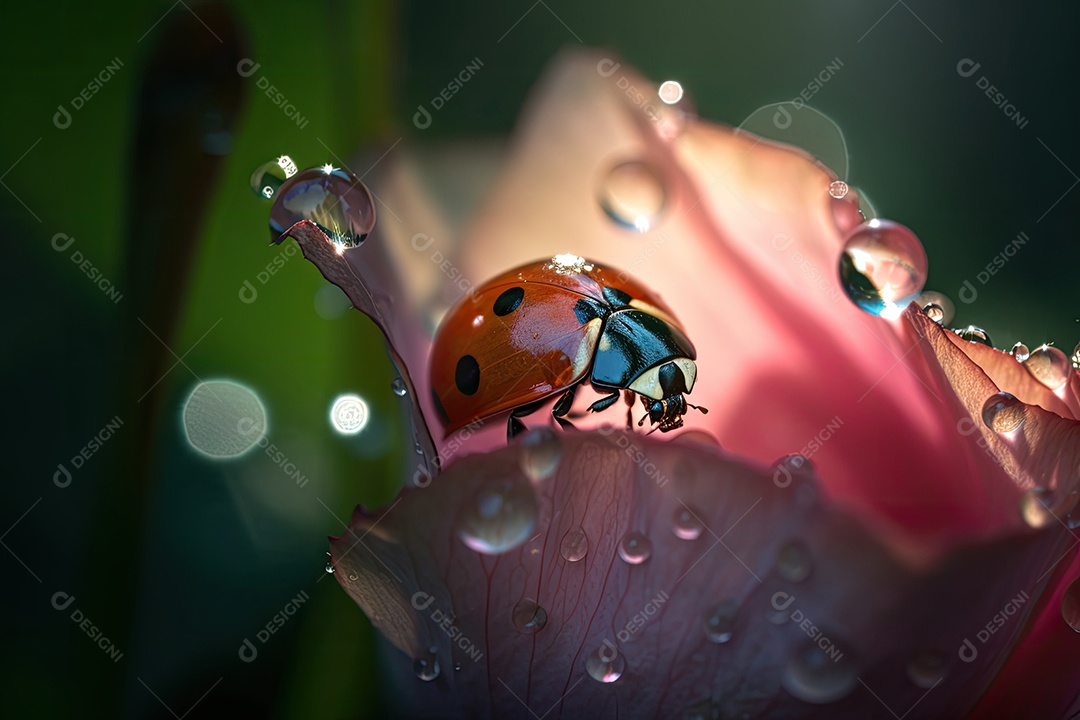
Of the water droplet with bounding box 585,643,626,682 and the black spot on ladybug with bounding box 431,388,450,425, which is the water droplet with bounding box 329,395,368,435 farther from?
the water droplet with bounding box 585,643,626,682

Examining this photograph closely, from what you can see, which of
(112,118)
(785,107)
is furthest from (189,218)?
(785,107)

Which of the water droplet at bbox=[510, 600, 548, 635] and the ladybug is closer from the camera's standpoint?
the water droplet at bbox=[510, 600, 548, 635]

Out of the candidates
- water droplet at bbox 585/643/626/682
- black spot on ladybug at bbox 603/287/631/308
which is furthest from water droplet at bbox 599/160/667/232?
water droplet at bbox 585/643/626/682

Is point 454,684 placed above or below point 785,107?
below

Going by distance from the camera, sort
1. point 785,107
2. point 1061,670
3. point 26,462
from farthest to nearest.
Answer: point 785,107, point 26,462, point 1061,670

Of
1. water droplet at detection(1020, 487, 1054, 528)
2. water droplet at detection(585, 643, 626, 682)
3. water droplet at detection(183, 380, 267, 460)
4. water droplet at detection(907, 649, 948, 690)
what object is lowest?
water droplet at detection(183, 380, 267, 460)

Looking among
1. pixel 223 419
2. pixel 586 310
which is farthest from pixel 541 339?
pixel 223 419

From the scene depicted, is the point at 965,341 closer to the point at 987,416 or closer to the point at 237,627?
the point at 987,416
